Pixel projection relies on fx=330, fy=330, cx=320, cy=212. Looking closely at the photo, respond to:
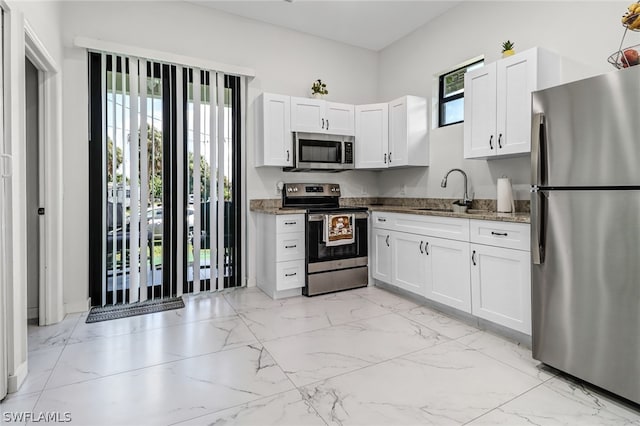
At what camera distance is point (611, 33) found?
7.73 feet

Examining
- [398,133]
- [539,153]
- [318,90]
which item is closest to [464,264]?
[539,153]

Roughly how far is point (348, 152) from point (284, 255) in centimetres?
153

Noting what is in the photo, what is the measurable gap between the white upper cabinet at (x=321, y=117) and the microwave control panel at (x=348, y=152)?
0.13 m

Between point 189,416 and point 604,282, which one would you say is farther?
point 604,282

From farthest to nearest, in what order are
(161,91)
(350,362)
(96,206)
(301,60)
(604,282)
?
1. (301,60)
2. (161,91)
3. (96,206)
4. (350,362)
5. (604,282)

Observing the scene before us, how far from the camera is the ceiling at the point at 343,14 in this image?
138 inches

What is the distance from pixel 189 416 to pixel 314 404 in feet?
1.98

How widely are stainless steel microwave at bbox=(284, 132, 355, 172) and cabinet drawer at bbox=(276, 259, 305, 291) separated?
1.10 metres

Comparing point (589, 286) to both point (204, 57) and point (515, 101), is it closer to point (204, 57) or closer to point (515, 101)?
point (515, 101)

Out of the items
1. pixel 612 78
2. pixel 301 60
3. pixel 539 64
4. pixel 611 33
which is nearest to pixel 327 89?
Result: pixel 301 60

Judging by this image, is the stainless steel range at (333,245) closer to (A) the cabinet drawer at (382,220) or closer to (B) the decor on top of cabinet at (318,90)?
(A) the cabinet drawer at (382,220)

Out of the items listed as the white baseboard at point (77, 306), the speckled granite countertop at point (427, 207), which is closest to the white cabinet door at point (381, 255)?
the speckled granite countertop at point (427, 207)

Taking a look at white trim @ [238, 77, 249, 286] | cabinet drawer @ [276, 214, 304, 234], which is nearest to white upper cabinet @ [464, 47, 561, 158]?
cabinet drawer @ [276, 214, 304, 234]

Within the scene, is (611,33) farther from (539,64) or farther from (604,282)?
(604,282)
